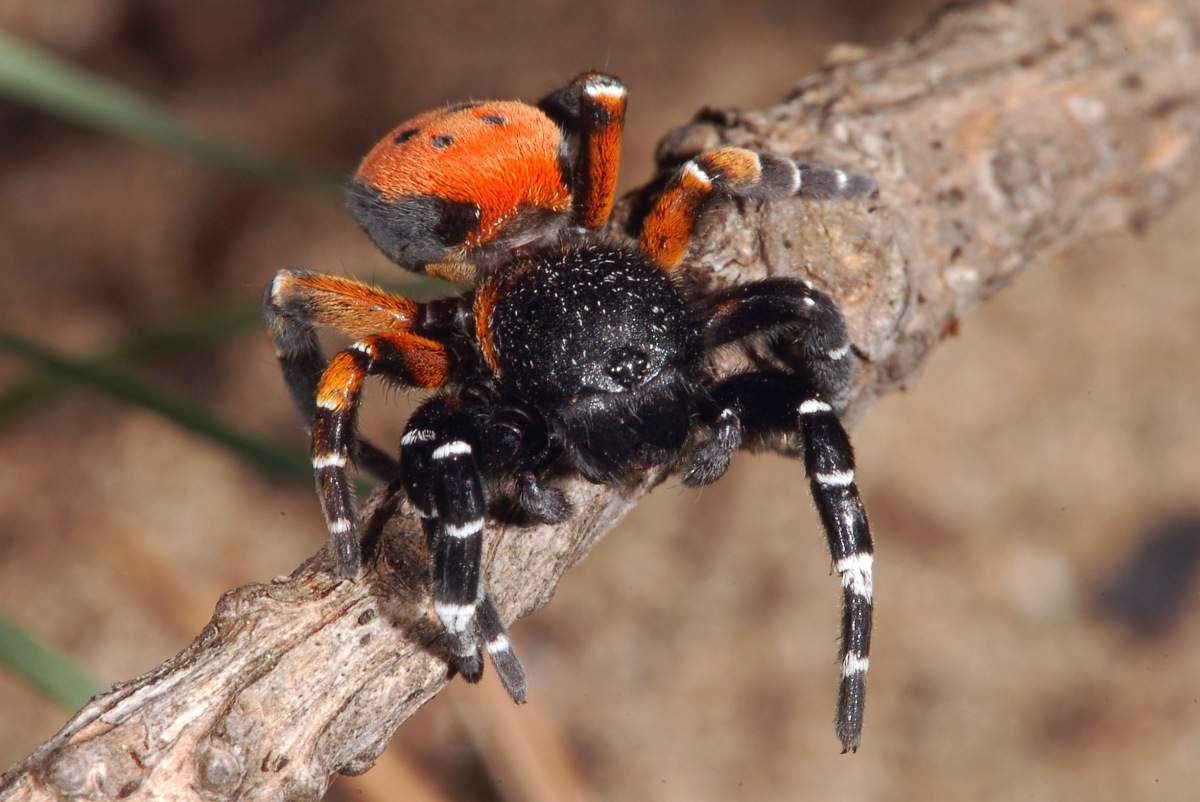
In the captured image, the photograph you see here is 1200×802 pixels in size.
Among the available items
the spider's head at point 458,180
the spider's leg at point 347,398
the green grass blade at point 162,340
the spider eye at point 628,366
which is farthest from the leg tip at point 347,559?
the green grass blade at point 162,340

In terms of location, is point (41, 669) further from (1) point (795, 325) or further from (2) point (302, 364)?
(1) point (795, 325)

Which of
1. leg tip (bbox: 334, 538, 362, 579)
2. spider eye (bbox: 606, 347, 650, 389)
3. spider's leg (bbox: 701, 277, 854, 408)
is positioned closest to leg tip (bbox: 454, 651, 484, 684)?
leg tip (bbox: 334, 538, 362, 579)

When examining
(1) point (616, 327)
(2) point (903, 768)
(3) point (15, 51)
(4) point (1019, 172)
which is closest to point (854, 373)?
(1) point (616, 327)

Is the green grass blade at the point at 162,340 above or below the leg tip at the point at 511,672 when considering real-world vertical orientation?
above

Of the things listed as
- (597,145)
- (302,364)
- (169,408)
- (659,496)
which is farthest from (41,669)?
(659,496)

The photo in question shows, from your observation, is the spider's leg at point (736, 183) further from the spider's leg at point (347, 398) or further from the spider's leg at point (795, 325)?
the spider's leg at point (347, 398)

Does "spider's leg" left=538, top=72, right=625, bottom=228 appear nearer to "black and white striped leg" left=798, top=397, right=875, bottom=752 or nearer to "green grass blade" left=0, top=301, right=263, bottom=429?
"black and white striped leg" left=798, top=397, right=875, bottom=752

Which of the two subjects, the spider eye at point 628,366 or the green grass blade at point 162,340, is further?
the green grass blade at point 162,340
